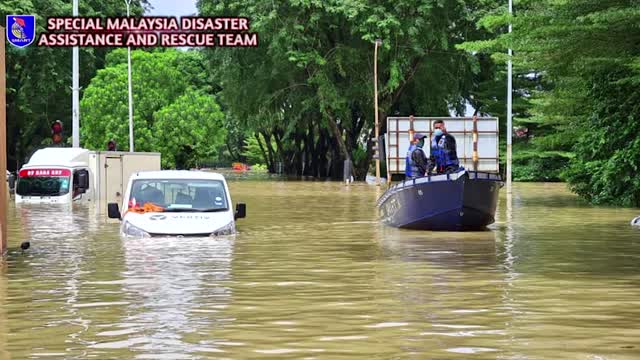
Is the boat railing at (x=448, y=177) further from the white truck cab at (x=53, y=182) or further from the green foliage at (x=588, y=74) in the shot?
the white truck cab at (x=53, y=182)

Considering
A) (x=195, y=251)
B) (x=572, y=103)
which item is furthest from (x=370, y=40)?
(x=195, y=251)

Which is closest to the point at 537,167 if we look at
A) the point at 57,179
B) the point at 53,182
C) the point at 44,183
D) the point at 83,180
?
the point at 83,180

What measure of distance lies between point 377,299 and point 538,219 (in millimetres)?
19233

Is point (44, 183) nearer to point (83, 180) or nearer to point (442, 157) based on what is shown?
point (83, 180)

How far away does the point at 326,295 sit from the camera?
50.1 ft

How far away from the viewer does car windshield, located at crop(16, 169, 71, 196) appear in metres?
44.9

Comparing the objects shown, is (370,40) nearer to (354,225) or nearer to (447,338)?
(354,225)

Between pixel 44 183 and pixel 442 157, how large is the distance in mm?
20802

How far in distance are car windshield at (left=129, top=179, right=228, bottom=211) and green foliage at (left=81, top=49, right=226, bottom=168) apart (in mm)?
58928

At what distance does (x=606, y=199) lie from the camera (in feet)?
132

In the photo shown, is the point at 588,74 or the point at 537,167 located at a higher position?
the point at 588,74

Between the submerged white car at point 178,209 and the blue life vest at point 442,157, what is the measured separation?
19.1ft

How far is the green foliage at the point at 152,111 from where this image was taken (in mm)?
83688

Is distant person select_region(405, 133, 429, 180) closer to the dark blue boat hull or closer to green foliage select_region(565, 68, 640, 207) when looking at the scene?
the dark blue boat hull
